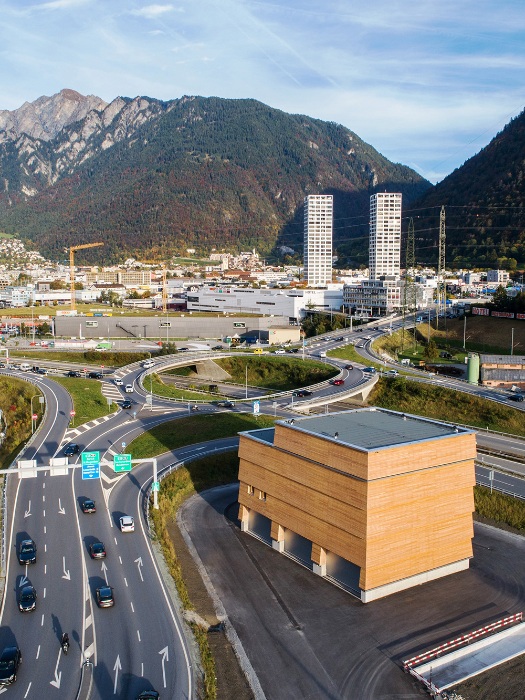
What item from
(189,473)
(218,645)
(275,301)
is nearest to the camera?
(218,645)

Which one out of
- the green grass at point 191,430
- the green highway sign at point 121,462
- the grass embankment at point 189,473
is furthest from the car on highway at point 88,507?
the green grass at point 191,430

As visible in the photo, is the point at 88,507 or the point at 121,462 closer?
the point at 121,462

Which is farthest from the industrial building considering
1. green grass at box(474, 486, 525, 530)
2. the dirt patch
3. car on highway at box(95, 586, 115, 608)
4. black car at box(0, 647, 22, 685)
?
black car at box(0, 647, 22, 685)

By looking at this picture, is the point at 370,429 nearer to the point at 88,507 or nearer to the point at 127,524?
the point at 127,524

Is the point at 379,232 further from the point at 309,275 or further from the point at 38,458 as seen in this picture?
the point at 38,458

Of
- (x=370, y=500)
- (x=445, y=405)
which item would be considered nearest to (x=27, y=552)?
(x=370, y=500)

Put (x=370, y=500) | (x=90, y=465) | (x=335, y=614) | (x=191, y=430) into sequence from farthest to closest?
(x=191, y=430) → (x=90, y=465) → (x=370, y=500) → (x=335, y=614)

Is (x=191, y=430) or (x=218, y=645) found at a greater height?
(x=191, y=430)
